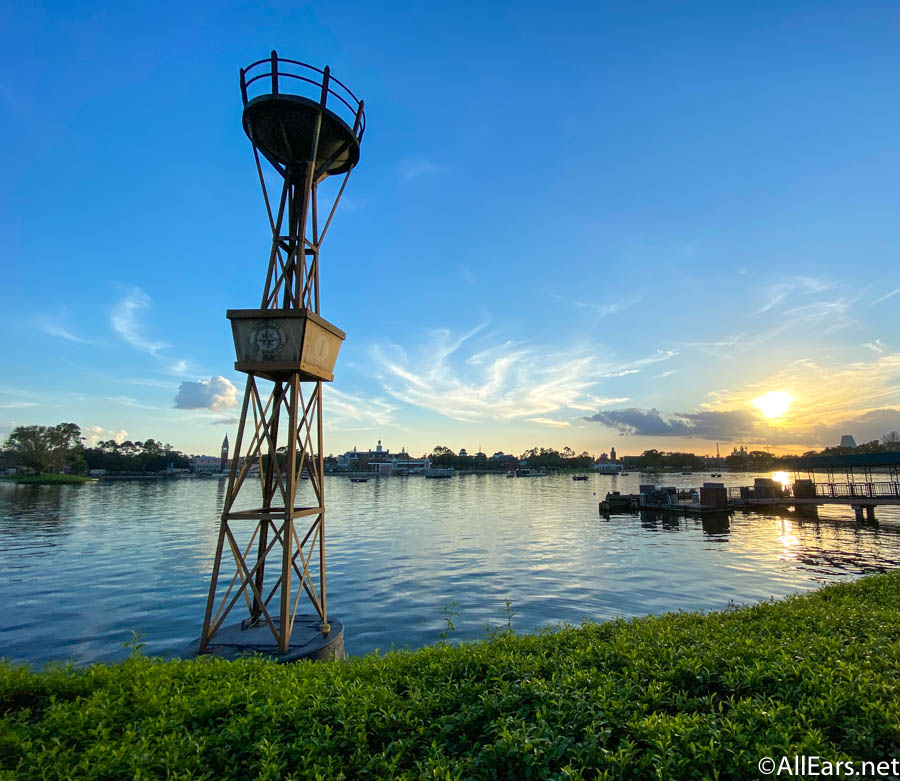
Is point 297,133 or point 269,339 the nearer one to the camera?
point 269,339

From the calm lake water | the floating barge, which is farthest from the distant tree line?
→ the floating barge

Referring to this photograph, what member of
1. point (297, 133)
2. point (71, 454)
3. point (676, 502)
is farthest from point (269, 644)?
point (71, 454)

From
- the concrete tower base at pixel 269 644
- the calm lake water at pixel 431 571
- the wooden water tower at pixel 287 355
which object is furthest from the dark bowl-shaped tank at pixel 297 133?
the calm lake water at pixel 431 571

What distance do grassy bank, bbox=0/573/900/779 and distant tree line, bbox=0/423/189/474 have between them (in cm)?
13610

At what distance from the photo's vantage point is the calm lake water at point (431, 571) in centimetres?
1491

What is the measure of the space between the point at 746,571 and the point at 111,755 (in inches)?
1000

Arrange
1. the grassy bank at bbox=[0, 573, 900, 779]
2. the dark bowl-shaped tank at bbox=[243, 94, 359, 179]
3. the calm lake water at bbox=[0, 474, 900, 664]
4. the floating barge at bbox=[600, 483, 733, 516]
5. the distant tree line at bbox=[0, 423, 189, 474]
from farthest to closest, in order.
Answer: the distant tree line at bbox=[0, 423, 189, 474] < the floating barge at bbox=[600, 483, 733, 516] < the calm lake water at bbox=[0, 474, 900, 664] < the dark bowl-shaped tank at bbox=[243, 94, 359, 179] < the grassy bank at bbox=[0, 573, 900, 779]

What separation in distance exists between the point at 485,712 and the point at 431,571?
737 inches

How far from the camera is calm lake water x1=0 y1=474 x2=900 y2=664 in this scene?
14.9m

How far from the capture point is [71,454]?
120000 mm

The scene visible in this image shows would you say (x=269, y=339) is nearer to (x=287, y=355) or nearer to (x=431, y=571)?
(x=287, y=355)

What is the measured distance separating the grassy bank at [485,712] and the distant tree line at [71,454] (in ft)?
447

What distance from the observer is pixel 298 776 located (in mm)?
3756

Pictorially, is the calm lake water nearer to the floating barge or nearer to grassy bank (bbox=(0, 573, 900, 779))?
the floating barge
